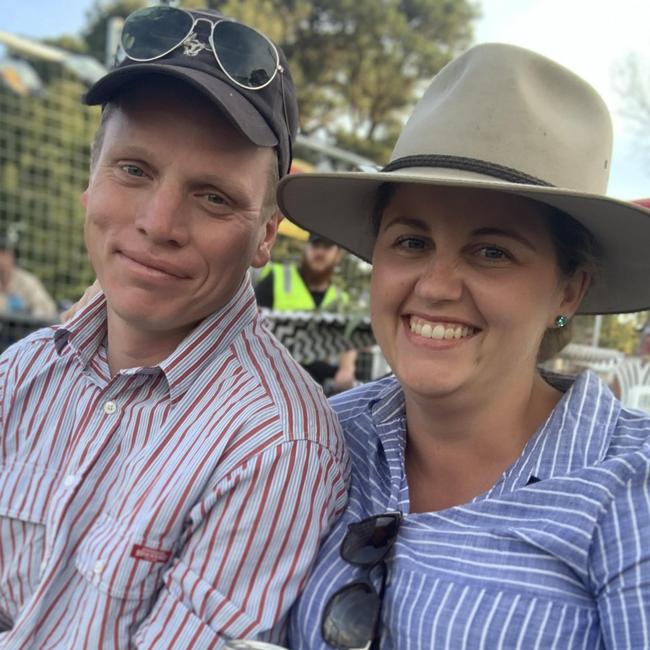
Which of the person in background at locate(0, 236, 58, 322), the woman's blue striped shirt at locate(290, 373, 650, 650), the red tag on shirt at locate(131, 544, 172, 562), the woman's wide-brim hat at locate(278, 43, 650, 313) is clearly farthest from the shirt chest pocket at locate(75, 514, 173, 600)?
the person in background at locate(0, 236, 58, 322)

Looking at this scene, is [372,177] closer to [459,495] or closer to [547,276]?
[547,276]

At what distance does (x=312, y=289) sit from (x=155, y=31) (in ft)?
10.3

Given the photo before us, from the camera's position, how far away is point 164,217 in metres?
1.52

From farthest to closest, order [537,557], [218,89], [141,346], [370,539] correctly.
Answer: [141,346], [218,89], [370,539], [537,557]

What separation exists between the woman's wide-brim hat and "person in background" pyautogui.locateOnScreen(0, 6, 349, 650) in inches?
8.7

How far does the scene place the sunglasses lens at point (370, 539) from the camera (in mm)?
1383

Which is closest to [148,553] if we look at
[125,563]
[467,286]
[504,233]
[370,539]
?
[125,563]

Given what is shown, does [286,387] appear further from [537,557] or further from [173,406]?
[537,557]

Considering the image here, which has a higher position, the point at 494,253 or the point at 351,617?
the point at 494,253

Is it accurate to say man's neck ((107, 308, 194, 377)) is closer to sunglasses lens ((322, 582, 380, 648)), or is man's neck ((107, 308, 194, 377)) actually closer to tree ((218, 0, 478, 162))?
sunglasses lens ((322, 582, 380, 648))

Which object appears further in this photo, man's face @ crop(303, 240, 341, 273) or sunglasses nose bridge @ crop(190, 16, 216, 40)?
man's face @ crop(303, 240, 341, 273)

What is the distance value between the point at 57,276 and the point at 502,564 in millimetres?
7305

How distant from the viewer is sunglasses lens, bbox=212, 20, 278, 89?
1584mm

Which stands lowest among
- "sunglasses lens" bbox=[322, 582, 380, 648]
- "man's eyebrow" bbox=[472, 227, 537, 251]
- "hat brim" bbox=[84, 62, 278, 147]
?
"sunglasses lens" bbox=[322, 582, 380, 648]
